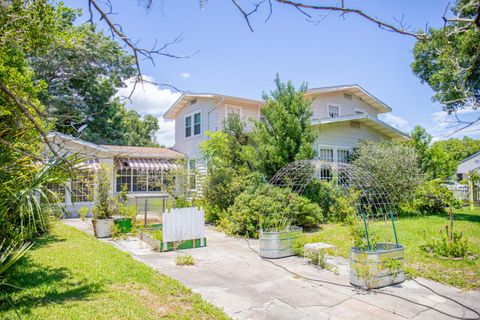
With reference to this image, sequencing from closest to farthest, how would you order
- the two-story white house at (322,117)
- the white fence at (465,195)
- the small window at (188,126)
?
1. the two-story white house at (322,117)
2. the white fence at (465,195)
3. the small window at (188,126)

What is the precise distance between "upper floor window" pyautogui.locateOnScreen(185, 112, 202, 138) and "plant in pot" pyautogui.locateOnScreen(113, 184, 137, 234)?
785cm

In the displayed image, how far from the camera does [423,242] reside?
9.08m

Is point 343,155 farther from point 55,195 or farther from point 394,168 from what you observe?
point 55,195

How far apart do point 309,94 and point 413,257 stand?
1251cm

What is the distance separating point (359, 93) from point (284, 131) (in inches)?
436

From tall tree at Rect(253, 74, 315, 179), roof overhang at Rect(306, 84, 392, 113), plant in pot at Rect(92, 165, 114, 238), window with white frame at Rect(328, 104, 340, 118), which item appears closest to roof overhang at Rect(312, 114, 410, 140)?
tall tree at Rect(253, 74, 315, 179)

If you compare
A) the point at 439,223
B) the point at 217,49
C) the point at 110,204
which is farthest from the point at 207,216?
the point at 217,49

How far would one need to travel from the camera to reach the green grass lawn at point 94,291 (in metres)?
4.47

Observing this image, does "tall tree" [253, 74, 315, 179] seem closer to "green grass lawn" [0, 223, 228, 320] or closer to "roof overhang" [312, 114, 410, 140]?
"roof overhang" [312, 114, 410, 140]

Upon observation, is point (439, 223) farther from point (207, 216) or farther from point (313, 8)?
point (313, 8)

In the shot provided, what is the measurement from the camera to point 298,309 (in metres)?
4.87

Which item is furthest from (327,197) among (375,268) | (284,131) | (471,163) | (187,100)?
(471,163)

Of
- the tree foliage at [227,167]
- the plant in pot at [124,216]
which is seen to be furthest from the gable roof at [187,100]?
the plant in pot at [124,216]

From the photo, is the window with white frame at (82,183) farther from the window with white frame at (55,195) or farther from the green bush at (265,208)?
the green bush at (265,208)
